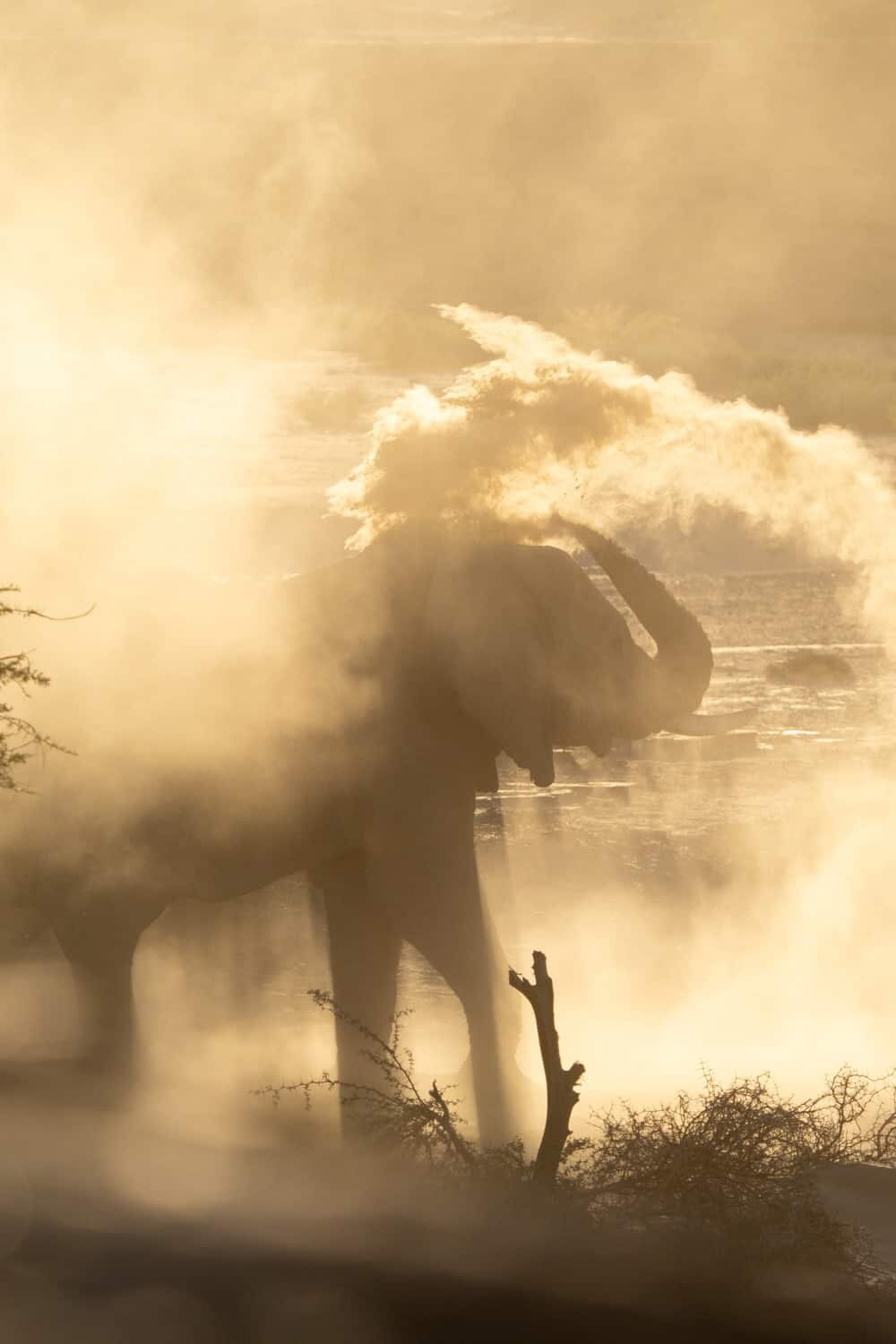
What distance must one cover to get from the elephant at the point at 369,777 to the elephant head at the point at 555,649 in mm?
13

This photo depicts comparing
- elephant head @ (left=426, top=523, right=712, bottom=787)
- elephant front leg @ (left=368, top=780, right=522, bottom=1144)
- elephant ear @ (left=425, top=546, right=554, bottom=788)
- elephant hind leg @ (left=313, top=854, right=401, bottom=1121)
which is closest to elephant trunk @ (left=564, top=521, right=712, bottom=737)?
elephant head @ (left=426, top=523, right=712, bottom=787)

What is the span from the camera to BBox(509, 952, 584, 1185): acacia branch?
955 cm

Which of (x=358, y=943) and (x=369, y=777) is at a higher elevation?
(x=369, y=777)

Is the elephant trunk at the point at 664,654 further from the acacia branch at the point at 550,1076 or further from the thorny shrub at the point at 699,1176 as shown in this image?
the acacia branch at the point at 550,1076

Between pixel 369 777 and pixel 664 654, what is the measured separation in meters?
2.06

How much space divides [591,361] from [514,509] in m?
1.12

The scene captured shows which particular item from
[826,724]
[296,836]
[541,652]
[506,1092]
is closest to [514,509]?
[541,652]

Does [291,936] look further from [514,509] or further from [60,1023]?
[514,509]

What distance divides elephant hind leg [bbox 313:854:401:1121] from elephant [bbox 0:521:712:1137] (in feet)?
0.68

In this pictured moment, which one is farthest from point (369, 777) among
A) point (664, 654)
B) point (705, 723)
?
point (705, 723)

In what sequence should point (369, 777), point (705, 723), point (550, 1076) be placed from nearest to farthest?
point (550, 1076) < point (369, 777) < point (705, 723)

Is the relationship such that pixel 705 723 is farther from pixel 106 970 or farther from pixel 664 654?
pixel 106 970

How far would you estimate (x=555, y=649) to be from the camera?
12812 mm

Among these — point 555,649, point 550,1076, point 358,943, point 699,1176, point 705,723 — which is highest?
point 555,649
